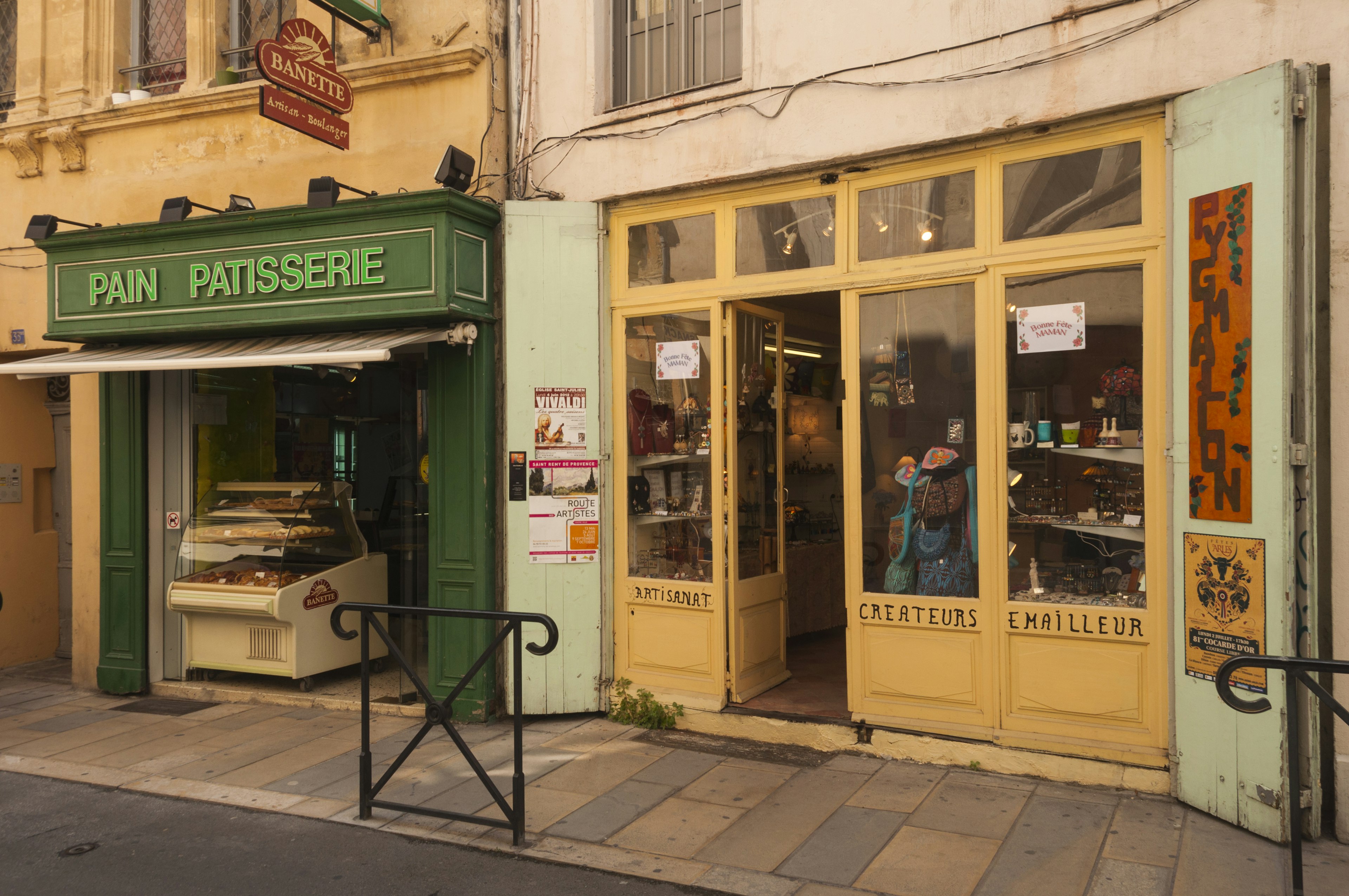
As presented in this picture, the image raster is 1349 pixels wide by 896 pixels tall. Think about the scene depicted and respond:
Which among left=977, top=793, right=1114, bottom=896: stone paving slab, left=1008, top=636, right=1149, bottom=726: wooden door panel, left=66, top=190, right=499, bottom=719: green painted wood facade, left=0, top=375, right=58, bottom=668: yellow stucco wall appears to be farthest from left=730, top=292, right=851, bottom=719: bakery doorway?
left=0, top=375, right=58, bottom=668: yellow stucco wall

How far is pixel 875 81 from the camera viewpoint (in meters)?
5.58

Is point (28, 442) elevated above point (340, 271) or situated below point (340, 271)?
below

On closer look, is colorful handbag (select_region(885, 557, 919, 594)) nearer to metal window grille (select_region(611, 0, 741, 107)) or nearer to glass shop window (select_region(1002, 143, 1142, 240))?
glass shop window (select_region(1002, 143, 1142, 240))

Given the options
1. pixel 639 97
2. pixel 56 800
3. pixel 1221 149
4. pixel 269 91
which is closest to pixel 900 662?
pixel 1221 149

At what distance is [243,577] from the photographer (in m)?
7.43

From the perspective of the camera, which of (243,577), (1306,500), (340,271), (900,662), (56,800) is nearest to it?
(1306,500)

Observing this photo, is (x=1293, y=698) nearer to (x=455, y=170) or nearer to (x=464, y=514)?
(x=464, y=514)

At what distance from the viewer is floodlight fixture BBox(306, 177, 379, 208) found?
6.44 meters

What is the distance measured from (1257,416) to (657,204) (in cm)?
382

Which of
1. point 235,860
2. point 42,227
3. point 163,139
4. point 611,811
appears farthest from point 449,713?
point 163,139

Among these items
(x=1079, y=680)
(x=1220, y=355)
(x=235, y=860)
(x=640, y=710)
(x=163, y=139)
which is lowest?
(x=235, y=860)

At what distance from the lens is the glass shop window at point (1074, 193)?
4992 millimetres

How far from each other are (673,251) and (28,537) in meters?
6.62

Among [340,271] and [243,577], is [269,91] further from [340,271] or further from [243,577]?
[243,577]
